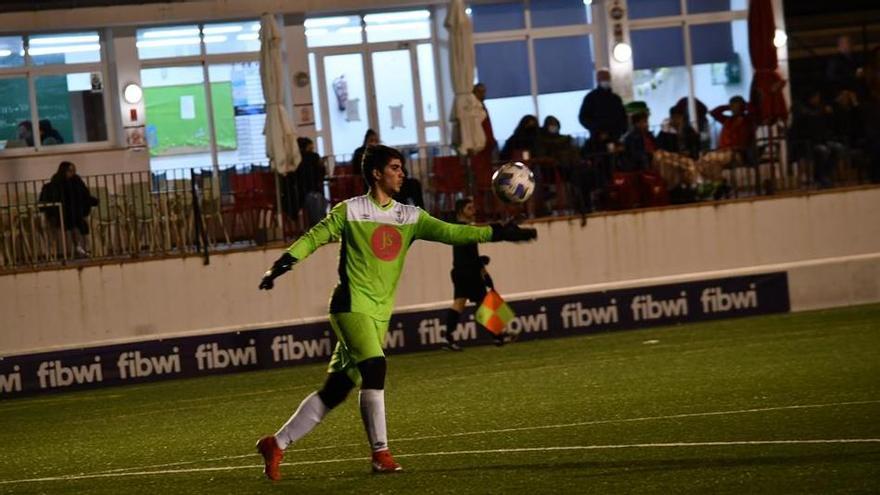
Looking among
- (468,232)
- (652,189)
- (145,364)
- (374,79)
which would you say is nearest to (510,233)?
(468,232)

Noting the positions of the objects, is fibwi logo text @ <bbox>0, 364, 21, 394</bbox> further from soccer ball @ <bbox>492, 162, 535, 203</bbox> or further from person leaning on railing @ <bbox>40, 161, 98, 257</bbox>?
soccer ball @ <bbox>492, 162, 535, 203</bbox>

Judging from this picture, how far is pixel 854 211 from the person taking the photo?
76.1 feet

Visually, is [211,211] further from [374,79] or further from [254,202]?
[374,79]

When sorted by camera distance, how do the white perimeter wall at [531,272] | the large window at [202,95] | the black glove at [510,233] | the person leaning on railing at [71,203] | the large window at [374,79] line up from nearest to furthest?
the black glove at [510,233]
the white perimeter wall at [531,272]
the person leaning on railing at [71,203]
the large window at [202,95]
the large window at [374,79]

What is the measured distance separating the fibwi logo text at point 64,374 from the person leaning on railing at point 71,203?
2.11 m

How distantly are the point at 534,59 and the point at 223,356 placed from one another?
13.1 meters

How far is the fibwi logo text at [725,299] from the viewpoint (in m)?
21.5

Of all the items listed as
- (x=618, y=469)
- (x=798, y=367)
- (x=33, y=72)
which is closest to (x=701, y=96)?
(x=33, y=72)

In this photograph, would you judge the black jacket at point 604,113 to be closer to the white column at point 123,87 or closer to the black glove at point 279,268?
the white column at point 123,87

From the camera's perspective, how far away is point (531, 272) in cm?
2258

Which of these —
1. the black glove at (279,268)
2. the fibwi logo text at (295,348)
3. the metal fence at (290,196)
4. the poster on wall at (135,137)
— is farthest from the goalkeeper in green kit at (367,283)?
the poster on wall at (135,137)

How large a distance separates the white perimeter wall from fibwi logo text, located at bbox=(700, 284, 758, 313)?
253 millimetres

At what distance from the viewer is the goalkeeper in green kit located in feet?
33.3

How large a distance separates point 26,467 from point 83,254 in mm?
9402
